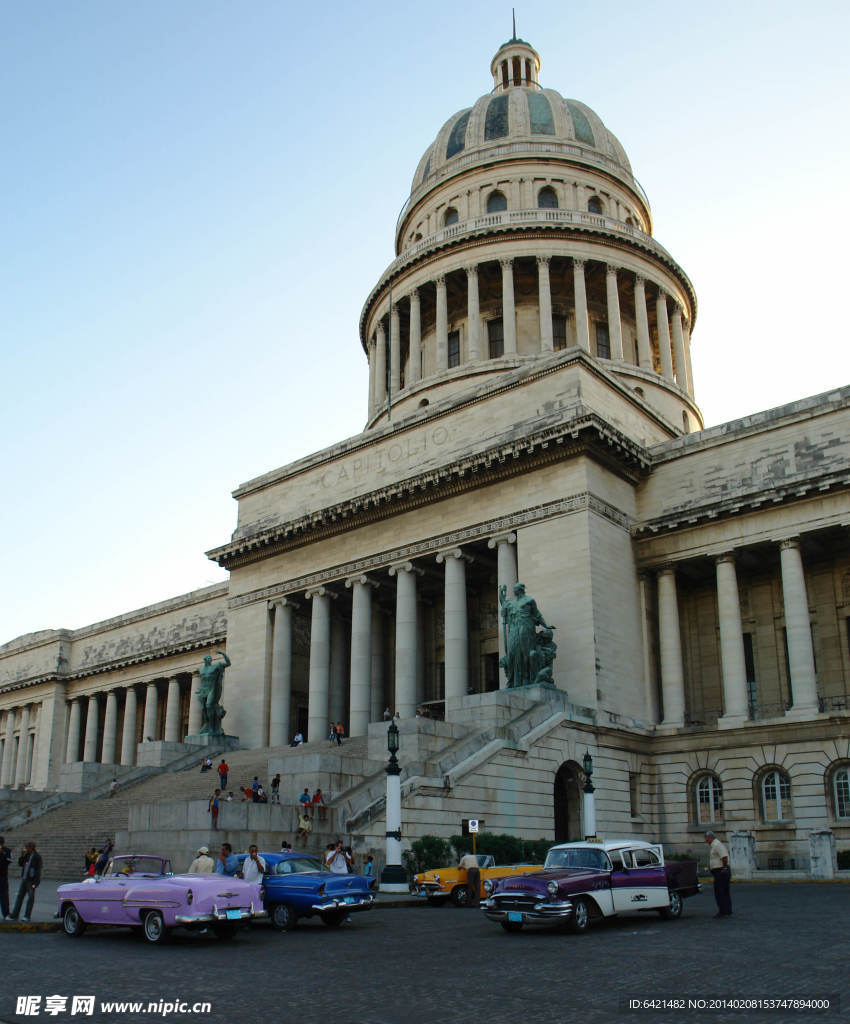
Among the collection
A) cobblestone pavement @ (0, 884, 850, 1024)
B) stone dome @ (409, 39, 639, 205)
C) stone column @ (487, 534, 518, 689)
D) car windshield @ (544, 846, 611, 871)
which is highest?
stone dome @ (409, 39, 639, 205)

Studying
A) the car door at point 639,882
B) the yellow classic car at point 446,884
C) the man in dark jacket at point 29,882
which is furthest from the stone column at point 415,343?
the car door at point 639,882

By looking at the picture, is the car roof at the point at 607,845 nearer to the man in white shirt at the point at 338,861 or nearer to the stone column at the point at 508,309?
the man in white shirt at the point at 338,861

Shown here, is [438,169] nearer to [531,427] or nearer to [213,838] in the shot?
[531,427]

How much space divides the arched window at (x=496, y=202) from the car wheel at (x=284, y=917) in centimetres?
5339

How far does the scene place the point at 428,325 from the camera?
6456 centimetres

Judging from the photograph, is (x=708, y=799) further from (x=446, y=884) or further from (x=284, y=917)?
(x=284, y=917)

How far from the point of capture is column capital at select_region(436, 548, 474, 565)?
134 ft

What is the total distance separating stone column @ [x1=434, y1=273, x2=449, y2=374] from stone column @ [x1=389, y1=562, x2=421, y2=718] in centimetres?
1879

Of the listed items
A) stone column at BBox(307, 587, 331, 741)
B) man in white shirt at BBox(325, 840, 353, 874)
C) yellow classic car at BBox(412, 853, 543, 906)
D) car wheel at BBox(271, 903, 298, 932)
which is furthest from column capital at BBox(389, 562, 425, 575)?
car wheel at BBox(271, 903, 298, 932)

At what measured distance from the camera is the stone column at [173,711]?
197 ft

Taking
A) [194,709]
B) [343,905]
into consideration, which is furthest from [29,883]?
[194,709]

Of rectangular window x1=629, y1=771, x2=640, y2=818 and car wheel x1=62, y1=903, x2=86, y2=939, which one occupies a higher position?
rectangular window x1=629, y1=771, x2=640, y2=818

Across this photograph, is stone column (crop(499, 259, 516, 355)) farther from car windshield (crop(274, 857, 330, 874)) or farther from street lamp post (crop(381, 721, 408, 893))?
car windshield (crop(274, 857, 330, 874))

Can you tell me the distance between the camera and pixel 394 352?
6216 cm
